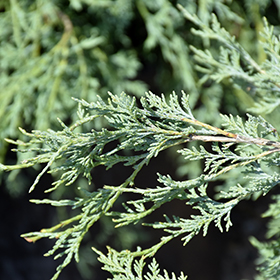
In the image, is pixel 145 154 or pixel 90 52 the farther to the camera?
pixel 90 52

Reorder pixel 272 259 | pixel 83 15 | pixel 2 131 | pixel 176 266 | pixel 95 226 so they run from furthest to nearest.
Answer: pixel 176 266
pixel 95 226
pixel 83 15
pixel 2 131
pixel 272 259

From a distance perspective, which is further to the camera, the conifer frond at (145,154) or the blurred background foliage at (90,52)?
the blurred background foliage at (90,52)

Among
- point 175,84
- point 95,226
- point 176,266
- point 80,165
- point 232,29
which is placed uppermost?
point 80,165

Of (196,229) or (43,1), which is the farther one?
(43,1)

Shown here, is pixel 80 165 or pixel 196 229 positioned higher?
pixel 80 165

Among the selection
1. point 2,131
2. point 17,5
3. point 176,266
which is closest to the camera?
point 2,131

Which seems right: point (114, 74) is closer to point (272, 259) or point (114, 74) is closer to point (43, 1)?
point (43, 1)

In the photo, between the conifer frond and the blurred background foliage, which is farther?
the blurred background foliage

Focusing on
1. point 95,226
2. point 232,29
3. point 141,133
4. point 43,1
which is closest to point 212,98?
point 232,29
